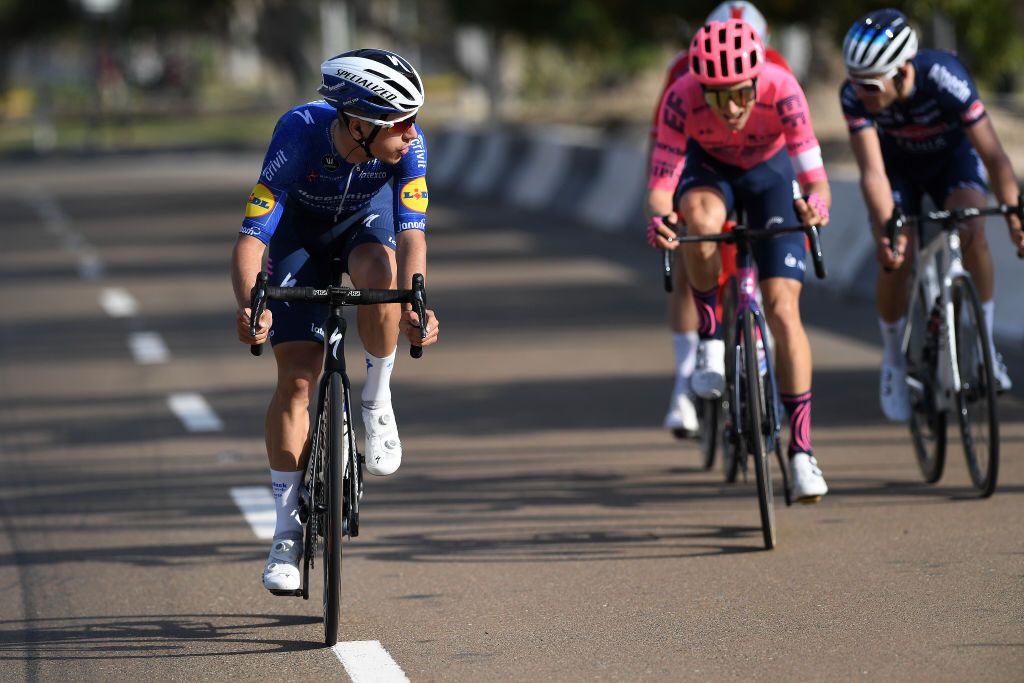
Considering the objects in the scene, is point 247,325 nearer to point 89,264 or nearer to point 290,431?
point 290,431

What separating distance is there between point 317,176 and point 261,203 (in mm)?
215

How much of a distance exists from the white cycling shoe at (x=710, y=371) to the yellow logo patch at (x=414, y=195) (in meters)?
2.11

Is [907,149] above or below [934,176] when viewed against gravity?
above

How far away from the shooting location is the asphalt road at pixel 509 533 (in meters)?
6.11

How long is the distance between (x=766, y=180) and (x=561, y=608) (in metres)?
2.41

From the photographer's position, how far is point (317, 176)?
6480mm

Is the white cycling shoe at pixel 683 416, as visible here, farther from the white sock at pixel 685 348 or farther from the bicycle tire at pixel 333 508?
the bicycle tire at pixel 333 508

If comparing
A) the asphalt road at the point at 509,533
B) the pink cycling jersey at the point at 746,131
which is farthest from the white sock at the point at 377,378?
the pink cycling jersey at the point at 746,131

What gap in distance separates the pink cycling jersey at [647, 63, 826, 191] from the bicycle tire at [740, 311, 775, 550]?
2.38 feet

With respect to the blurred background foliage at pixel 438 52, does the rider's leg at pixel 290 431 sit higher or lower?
higher

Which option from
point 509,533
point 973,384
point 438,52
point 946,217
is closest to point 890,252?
point 946,217

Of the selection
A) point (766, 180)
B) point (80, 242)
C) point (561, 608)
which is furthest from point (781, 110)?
point (80, 242)

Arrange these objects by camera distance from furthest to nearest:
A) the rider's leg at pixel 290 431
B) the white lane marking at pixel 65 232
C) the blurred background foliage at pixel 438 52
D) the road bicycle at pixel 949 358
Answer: the blurred background foliage at pixel 438 52 → the white lane marking at pixel 65 232 → the road bicycle at pixel 949 358 → the rider's leg at pixel 290 431

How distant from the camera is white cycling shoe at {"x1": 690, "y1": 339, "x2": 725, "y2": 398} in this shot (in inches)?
324
